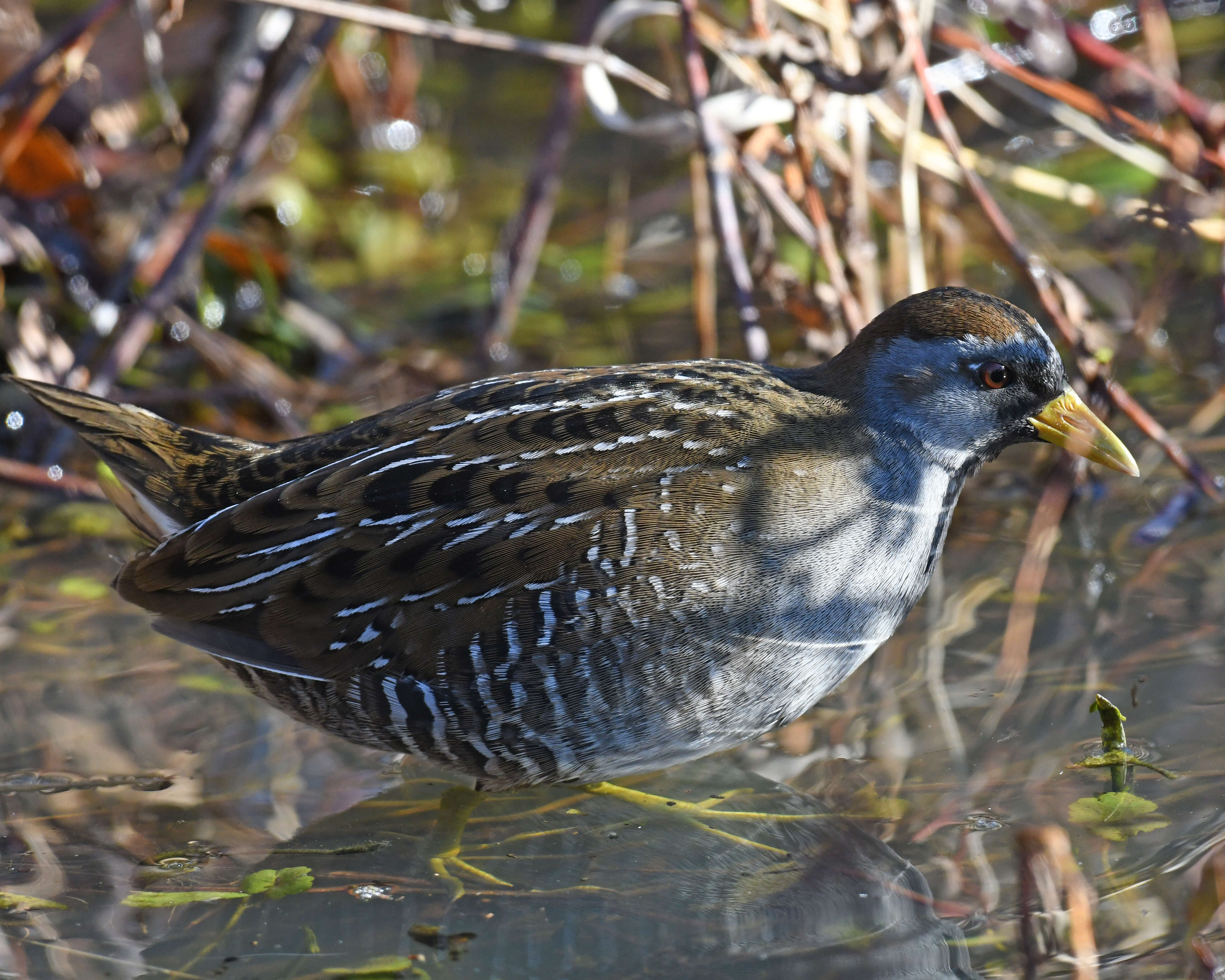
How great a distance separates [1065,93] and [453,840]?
2.74 meters

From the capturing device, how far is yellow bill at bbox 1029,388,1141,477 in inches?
123

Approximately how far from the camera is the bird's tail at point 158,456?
3326mm

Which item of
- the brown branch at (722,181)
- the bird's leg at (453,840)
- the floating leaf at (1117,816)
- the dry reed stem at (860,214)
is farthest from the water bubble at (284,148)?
the floating leaf at (1117,816)

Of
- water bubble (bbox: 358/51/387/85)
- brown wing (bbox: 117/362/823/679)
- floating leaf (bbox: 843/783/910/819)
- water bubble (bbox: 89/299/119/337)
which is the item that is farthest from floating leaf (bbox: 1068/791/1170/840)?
water bubble (bbox: 358/51/387/85)

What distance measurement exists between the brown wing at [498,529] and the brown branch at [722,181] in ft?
2.76

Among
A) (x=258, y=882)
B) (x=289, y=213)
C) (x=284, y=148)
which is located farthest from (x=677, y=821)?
(x=284, y=148)

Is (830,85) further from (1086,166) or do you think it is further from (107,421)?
(1086,166)

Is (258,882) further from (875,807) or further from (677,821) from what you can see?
(875,807)

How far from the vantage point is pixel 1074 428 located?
3.12 metres

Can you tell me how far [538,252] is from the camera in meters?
5.37

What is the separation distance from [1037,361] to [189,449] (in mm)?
1968

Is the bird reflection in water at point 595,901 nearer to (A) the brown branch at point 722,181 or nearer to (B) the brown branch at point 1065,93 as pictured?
(A) the brown branch at point 722,181

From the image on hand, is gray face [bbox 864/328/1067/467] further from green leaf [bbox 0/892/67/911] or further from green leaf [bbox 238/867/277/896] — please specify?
green leaf [bbox 0/892/67/911]

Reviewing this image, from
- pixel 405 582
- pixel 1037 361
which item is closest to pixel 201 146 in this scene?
pixel 405 582
